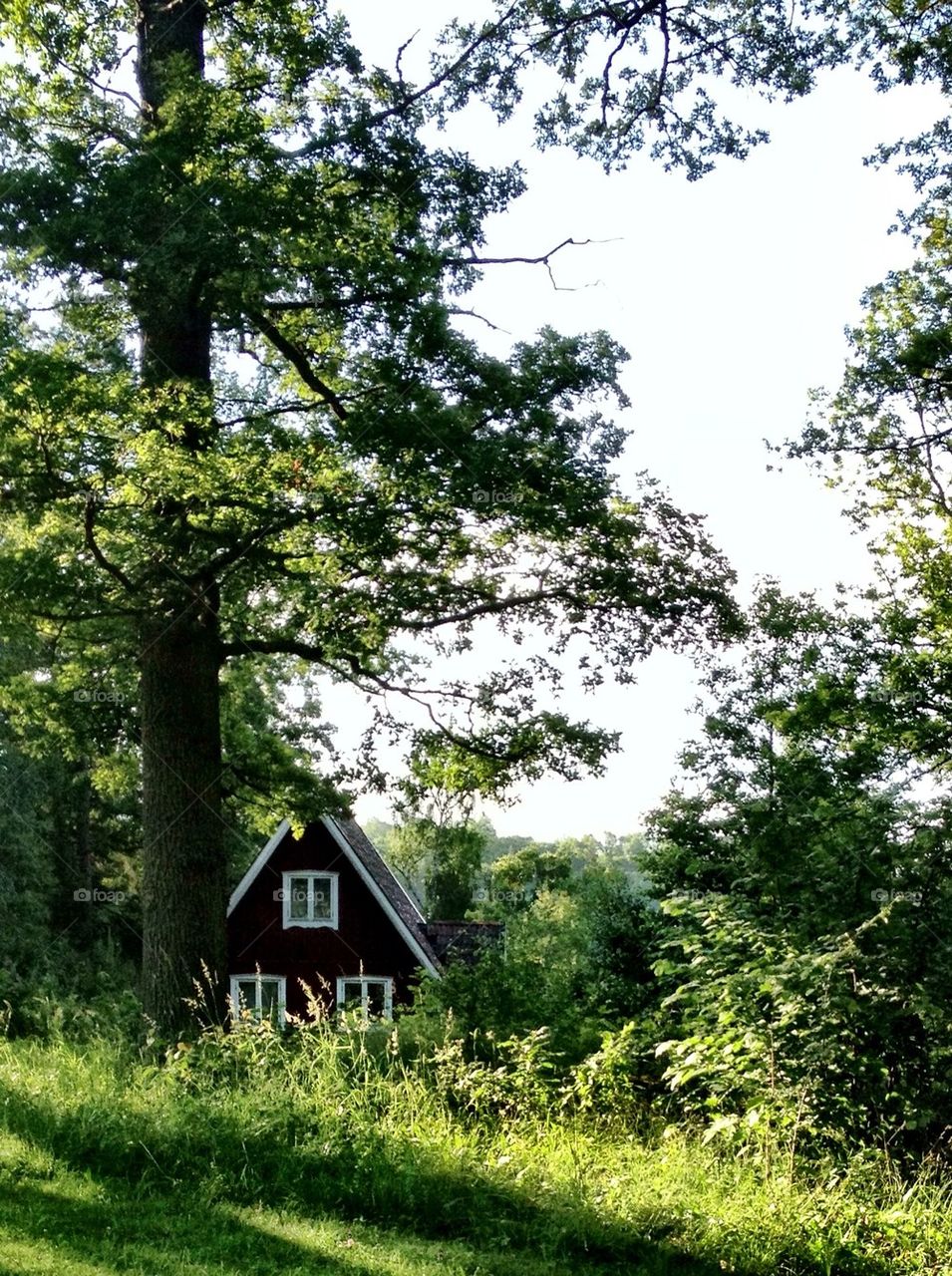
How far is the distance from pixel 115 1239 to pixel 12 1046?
4.16 m

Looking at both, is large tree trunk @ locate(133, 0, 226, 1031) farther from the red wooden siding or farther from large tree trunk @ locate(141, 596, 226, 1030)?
the red wooden siding

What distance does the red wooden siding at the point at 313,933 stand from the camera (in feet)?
104

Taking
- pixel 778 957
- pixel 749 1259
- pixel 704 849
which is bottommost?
pixel 749 1259

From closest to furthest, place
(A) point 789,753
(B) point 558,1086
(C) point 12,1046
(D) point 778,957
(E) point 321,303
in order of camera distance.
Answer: (D) point 778,957 → (B) point 558,1086 → (C) point 12,1046 → (E) point 321,303 → (A) point 789,753

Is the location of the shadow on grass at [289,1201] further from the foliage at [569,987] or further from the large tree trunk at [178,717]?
the large tree trunk at [178,717]

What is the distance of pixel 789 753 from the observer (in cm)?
1795

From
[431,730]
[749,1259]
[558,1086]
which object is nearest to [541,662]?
[431,730]

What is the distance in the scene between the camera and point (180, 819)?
12.8m

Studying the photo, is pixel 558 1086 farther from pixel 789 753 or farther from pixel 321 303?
pixel 789 753

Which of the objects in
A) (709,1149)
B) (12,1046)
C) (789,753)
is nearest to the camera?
(709,1149)

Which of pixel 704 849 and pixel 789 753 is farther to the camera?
pixel 789 753

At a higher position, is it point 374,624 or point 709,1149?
point 374,624

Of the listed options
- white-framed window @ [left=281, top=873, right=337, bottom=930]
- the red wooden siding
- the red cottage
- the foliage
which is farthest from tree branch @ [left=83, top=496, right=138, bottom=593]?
white-framed window @ [left=281, top=873, right=337, bottom=930]

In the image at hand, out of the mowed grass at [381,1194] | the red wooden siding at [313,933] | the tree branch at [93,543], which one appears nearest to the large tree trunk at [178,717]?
the tree branch at [93,543]
